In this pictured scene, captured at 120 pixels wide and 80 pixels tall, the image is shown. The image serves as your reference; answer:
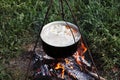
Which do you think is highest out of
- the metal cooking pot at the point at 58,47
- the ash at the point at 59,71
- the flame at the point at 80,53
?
the metal cooking pot at the point at 58,47

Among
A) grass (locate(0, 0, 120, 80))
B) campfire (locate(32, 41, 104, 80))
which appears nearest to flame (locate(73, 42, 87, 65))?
campfire (locate(32, 41, 104, 80))

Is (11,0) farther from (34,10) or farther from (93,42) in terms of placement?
(93,42)

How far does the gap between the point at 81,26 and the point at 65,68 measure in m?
0.91

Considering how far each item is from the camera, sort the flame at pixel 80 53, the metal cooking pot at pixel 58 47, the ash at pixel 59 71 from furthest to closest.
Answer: the flame at pixel 80 53, the ash at pixel 59 71, the metal cooking pot at pixel 58 47

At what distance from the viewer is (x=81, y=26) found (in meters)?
4.02

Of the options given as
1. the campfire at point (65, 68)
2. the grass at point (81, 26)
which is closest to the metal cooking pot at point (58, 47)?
the campfire at point (65, 68)

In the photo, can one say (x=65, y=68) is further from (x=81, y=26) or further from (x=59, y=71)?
(x=81, y=26)

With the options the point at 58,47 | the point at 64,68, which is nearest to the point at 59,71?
the point at 64,68

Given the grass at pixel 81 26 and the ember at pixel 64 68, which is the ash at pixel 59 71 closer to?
the ember at pixel 64 68

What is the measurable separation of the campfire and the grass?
0.85 ft

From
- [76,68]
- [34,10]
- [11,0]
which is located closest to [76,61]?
[76,68]

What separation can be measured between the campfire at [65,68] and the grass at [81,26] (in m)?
0.26

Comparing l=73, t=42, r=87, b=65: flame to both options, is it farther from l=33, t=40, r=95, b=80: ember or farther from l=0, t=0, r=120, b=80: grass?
l=0, t=0, r=120, b=80: grass

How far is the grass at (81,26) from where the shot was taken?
366 cm
